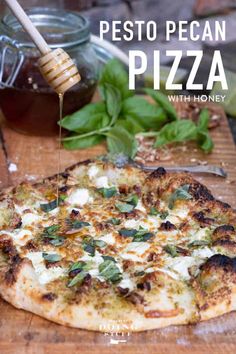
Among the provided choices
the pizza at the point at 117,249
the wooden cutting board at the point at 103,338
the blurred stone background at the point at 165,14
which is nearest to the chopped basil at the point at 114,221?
the pizza at the point at 117,249

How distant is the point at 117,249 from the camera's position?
2.21 m

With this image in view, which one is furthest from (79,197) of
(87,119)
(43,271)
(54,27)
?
(54,27)

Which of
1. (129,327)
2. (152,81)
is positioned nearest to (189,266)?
(129,327)

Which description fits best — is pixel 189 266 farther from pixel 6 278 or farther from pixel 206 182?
pixel 206 182

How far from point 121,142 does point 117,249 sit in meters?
0.91

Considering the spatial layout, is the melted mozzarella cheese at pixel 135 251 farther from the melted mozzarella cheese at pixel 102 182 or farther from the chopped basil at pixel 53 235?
the melted mozzarella cheese at pixel 102 182

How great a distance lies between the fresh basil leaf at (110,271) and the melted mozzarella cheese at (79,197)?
36 centimetres

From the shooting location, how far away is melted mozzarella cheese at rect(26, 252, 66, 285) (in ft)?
6.82

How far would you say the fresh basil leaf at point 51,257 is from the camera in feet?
6.99

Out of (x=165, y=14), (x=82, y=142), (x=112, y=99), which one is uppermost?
(x=112, y=99)

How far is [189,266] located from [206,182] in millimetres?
768

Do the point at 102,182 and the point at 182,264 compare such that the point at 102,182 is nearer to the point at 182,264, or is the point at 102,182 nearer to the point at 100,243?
the point at 100,243

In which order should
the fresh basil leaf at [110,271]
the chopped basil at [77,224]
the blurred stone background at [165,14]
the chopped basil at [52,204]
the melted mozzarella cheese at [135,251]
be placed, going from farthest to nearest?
the blurred stone background at [165,14]
the chopped basil at [52,204]
the chopped basil at [77,224]
the melted mozzarella cheese at [135,251]
the fresh basil leaf at [110,271]

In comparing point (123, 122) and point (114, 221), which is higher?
point (114, 221)
